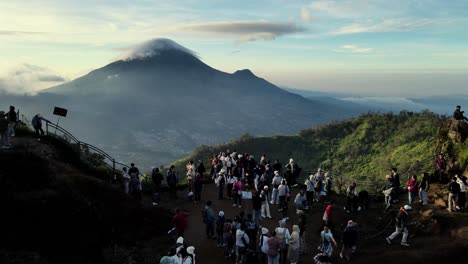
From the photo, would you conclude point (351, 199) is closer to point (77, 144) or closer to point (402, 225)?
point (402, 225)

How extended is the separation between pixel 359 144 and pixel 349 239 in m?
49.3

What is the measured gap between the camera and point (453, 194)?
16.8 m

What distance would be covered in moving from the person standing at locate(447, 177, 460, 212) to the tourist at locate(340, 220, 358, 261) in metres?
5.46

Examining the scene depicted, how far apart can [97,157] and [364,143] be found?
45.2 metres

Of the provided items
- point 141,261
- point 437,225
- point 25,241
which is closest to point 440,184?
point 437,225

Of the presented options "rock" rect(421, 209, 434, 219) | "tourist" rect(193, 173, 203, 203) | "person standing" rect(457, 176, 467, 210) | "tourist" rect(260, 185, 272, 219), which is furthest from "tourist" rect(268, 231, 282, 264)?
"person standing" rect(457, 176, 467, 210)

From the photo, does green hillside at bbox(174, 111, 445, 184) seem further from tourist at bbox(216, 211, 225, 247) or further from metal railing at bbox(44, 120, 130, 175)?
tourist at bbox(216, 211, 225, 247)

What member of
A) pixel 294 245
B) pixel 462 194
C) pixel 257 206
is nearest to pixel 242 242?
pixel 294 245

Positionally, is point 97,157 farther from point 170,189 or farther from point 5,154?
point 5,154

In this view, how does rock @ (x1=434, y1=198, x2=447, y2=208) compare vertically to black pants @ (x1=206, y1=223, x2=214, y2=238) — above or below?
above

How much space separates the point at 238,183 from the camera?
60.8ft

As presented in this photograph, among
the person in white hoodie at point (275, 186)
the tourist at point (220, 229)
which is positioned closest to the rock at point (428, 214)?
the person in white hoodie at point (275, 186)

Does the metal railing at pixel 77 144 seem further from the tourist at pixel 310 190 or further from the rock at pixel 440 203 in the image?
the rock at pixel 440 203

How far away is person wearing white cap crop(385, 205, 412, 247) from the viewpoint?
14461 millimetres
